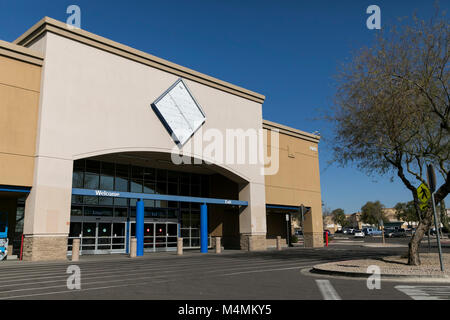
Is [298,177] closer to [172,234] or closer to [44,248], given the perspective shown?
[172,234]

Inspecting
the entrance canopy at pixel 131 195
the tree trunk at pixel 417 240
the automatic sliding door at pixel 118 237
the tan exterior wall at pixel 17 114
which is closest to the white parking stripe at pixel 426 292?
the tree trunk at pixel 417 240

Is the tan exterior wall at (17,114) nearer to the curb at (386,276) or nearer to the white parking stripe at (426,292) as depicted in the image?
the curb at (386,276)

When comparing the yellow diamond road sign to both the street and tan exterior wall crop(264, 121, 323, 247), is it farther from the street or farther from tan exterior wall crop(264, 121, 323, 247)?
tan exterior wall crop(264, 121, 323, 247)

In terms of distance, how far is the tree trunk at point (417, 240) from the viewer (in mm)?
14719

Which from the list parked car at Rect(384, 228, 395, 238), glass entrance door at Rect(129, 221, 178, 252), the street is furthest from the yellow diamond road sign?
parked car at Rect(384, 228, 395, 238)

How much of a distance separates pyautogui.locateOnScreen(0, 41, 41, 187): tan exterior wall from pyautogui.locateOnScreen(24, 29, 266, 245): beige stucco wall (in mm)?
505

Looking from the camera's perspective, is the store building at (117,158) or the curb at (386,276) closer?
the curb at (386,276)

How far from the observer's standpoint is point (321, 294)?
28.5 ft

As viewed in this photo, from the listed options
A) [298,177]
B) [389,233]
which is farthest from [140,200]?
[389,233]

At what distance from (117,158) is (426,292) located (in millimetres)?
22471

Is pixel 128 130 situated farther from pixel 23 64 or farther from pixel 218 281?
pixel 218 281

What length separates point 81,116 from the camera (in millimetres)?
22406

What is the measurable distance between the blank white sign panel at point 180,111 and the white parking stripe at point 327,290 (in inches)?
692

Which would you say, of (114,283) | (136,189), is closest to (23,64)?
(136,189)
